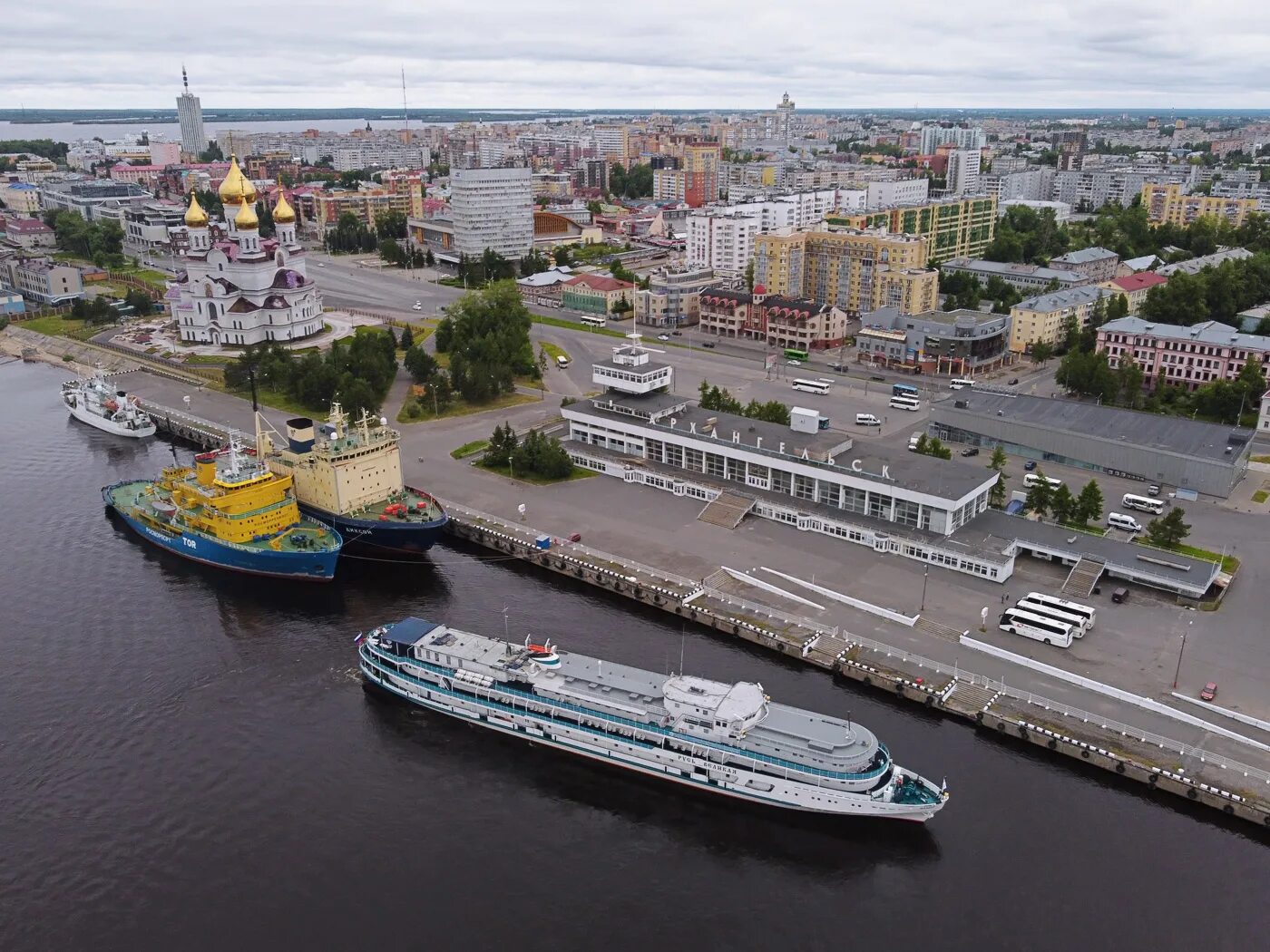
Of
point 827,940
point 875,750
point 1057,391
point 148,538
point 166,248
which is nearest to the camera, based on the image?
point 827,940

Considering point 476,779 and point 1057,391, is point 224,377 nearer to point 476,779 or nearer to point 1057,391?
point 476,779

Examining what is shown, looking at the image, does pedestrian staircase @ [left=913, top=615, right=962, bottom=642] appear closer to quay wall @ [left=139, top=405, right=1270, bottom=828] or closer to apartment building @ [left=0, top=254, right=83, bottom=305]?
quay wall @ [left=139, top=405, right=1270, bottom=828]

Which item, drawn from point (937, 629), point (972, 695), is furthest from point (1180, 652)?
point (972, 695)

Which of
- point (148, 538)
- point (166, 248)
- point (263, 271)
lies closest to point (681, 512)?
point (148, 538)

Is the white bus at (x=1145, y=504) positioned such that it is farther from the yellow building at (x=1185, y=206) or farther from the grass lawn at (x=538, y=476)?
the yellow building at (x=1185, y=206)

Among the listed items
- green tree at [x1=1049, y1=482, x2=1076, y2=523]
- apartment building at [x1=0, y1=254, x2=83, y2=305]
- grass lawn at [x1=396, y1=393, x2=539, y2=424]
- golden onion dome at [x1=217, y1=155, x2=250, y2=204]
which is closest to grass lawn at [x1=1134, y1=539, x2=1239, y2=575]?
green tree at [x1=1049, y1=482, x2=1076, y2=523]

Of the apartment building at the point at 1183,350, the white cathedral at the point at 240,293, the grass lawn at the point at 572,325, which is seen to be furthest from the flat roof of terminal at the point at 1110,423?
the white cathedral at the point at 240,293
